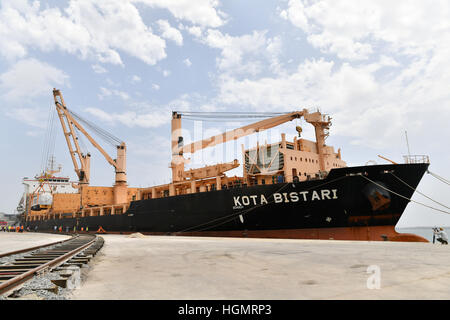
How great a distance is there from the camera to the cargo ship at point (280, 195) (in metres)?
16.6

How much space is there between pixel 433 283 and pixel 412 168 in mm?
14811

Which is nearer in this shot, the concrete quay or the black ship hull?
the concrete quay

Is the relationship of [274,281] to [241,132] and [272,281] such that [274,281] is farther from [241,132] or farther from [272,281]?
[241,132]

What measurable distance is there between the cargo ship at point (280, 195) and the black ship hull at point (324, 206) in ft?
0.17

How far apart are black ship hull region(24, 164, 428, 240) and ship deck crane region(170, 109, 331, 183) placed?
4.70 m

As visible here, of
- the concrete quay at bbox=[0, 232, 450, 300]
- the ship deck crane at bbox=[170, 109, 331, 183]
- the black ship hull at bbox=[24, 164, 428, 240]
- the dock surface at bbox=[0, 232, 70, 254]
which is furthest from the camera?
the ship deck crane at bbox=[170, 109, 331, 183]

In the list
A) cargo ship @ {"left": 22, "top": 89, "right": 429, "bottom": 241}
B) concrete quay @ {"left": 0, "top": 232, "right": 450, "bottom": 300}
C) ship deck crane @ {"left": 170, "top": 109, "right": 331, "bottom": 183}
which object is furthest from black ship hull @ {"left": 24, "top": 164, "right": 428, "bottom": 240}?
concrete quay @ {"left": 0, "top": 232, "right": 450, "bottom": 300}

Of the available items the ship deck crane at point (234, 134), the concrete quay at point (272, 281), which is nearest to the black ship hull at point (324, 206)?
the ship deck crane at point (234, 134)

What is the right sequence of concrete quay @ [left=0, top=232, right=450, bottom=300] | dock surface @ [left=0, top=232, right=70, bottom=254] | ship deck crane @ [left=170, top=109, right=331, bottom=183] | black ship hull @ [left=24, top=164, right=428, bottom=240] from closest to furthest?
concrete quay @ [left=0, top=232, right=450, bottom=300], dock surface @ [left=0, top=232, right=70, bottom=254], black ship hull @ [left=24, top=164, right=428, bottom=240], ship deck crane @ [left=170, top=109, right=331, bottom=183]

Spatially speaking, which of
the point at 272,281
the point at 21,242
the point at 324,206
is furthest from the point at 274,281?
the point at 21,242

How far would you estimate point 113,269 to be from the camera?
5.93m

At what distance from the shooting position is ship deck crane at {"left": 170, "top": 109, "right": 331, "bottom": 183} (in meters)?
22.8

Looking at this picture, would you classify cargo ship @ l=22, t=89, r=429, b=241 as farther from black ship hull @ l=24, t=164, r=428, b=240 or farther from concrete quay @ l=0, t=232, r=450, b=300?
concrete quay @ l=0, t=232, r=450, b=300
